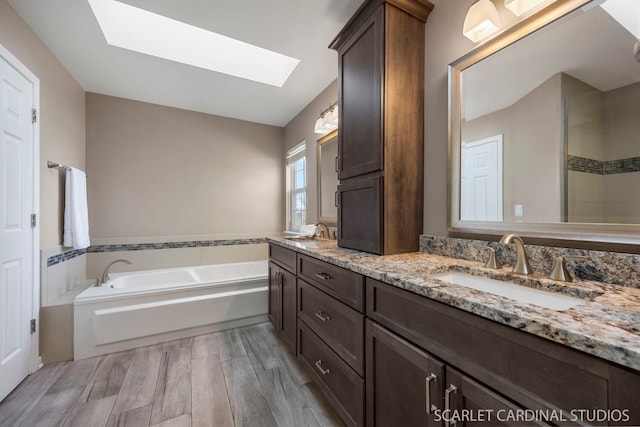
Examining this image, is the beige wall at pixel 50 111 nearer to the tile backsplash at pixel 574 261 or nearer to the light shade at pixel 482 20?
the light shade at pixel 482 20

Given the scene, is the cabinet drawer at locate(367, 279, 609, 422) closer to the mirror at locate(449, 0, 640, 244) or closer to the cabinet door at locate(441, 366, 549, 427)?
the cabinet door at locate(441, 366, 549, 427)

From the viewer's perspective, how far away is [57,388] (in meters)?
1.70

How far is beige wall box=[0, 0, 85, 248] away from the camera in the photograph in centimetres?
173

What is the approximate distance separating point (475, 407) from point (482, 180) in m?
1.00

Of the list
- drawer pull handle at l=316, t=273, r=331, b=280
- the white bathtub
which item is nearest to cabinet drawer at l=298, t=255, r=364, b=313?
drawer pull handle at l=316, t=273, r=331, b=280

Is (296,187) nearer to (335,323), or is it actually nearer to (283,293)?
(283,293)

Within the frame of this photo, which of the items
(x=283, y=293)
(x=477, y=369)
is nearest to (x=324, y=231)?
(x=283, y=293)

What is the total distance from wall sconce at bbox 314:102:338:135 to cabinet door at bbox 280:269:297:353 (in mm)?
1386

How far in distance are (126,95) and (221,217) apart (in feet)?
5.70

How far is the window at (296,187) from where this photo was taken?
11.1 feet

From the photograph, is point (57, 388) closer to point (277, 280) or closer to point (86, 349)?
point (86, 349)

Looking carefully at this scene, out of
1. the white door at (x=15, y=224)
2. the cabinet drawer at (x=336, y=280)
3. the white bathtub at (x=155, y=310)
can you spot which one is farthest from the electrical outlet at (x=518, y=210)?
the white door at (x=15, y=224)

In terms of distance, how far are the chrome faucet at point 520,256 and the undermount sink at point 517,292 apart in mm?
75

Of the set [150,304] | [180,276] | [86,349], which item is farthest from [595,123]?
[180,276]
